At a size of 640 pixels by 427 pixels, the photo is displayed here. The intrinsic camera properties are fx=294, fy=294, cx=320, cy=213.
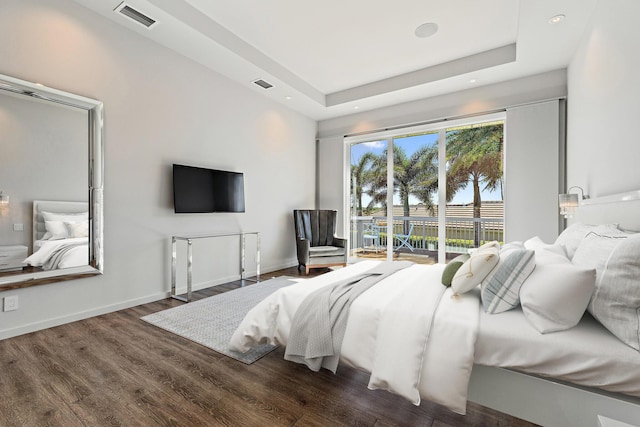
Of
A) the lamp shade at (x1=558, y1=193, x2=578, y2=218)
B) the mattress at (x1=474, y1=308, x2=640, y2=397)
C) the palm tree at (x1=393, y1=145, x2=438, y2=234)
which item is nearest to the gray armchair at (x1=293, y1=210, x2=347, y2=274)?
the palm tree at (x1=393, y1=145, x2=438, y2=234)

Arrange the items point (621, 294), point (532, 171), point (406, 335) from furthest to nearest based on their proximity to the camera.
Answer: point (532, 171), point (406, 335), point (621, 294)

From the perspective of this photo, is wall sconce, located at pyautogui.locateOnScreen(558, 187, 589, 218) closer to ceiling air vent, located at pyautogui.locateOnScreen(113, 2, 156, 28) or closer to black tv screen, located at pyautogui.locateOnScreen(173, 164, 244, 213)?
black tv screen, located at pyautogui.locateOnScreen(173, 164, 244, 213)

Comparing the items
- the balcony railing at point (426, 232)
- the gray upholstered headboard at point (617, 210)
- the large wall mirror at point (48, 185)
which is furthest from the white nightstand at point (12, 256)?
the balcony railing at point (426, 232)

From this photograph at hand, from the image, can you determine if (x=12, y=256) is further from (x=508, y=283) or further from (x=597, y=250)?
(x=597, y=250)

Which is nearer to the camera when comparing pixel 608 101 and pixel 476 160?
pixel 608 101

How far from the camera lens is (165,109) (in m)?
3.48

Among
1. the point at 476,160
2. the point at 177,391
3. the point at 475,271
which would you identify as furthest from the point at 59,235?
the point at 476,160

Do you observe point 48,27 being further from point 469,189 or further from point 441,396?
point 469,189

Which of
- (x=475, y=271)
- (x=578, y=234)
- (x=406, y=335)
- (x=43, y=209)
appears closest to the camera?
(x=406, y=335)

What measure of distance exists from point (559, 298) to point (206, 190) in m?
3.63

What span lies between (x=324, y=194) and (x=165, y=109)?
321cm

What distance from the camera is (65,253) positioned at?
274 cm

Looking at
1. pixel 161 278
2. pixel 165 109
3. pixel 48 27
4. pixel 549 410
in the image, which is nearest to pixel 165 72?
pixel 165 109

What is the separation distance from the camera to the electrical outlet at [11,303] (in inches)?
95.2
